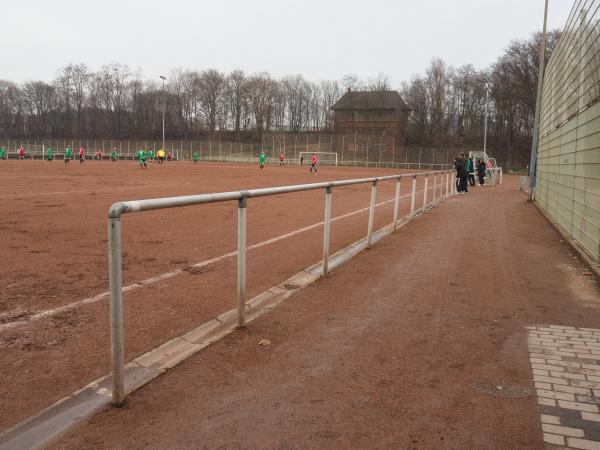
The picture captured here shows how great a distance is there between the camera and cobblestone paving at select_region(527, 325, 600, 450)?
2.82 m

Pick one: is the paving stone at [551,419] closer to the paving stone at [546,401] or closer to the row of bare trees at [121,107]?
the paving stone at [546,401]

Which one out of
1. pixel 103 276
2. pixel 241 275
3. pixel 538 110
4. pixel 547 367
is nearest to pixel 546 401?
pixel 547 367

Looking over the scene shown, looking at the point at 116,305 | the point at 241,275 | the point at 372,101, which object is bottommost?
the point at 241,275

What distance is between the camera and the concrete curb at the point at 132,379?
2.78 meters

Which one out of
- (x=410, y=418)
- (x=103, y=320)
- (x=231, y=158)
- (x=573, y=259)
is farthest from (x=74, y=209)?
(x=231, y=158)

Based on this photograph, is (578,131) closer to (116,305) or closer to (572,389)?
(572,389)

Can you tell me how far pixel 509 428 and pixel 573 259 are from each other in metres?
5.82

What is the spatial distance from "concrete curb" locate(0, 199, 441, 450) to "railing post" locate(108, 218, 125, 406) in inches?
5.7

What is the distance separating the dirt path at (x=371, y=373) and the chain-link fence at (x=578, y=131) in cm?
Answer: 193

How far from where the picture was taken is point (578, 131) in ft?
30.1

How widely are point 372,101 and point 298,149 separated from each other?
52.8ft

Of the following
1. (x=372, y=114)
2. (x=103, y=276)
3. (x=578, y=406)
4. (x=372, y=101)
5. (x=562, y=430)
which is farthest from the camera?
(x=372, y=101)

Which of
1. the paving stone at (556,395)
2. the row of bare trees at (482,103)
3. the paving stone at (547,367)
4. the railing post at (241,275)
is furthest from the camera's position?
the row of bare trees at (482,103)

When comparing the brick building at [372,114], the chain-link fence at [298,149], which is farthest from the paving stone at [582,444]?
the brick building at [372,114]
